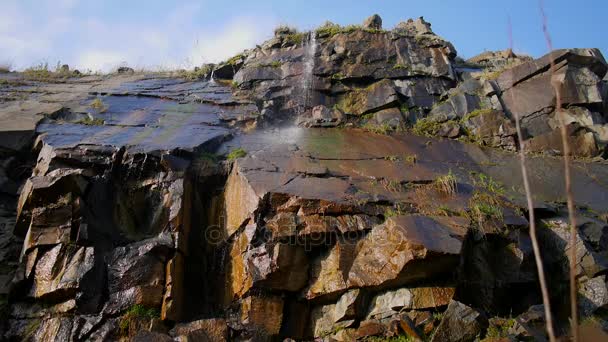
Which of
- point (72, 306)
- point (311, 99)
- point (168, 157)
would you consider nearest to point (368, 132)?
point (311, 99)

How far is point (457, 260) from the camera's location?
6.25 m

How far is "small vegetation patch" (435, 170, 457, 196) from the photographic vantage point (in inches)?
309

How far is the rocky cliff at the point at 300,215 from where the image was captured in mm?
6336

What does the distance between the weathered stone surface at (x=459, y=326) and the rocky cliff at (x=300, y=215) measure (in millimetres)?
20

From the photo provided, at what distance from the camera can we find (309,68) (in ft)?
39.6

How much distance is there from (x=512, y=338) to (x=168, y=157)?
5.32 meters

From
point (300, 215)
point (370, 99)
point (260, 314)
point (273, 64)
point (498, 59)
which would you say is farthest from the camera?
point (498, 59)

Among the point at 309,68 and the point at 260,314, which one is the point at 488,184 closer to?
the point at 260,314

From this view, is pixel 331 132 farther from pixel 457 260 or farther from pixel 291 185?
pixel 457 260

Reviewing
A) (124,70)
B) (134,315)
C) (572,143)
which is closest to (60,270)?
(134,315)

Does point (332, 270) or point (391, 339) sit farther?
point (332, 270)

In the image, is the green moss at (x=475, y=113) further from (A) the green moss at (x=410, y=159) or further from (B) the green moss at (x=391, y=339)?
(B) the green moss at (x=391, y=339)

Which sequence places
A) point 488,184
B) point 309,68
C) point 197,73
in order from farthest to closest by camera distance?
1. point 197,73
2. point 309,68
3. point 488,184

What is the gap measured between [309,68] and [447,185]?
17.2ft
